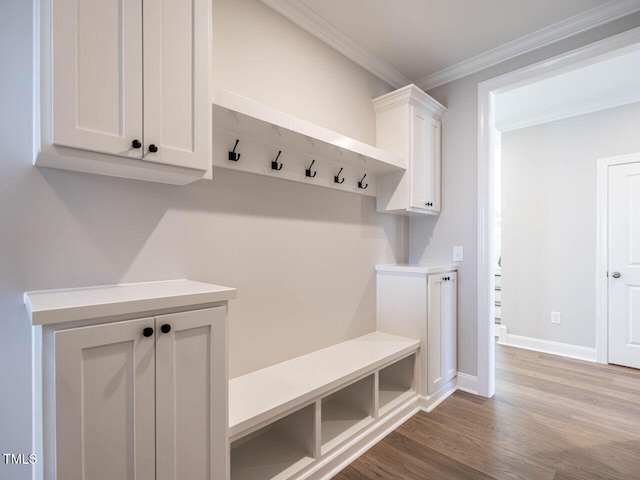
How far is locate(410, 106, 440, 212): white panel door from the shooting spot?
2.55 metres

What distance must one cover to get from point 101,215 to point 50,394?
0.69 m

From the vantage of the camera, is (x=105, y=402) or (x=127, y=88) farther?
(x=127, y=88)

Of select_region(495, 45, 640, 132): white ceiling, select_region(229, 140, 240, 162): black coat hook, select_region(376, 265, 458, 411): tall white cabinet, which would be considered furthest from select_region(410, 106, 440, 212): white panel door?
select_region(229, 140, 240, 162): black coat hook

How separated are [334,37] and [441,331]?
2.30 meters

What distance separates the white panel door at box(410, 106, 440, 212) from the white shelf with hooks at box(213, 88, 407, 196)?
0.20 meters

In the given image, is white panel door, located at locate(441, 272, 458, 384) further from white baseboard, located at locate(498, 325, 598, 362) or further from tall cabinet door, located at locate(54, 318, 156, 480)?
tall cabinet door, located at locate(54, 318, 156, 480)

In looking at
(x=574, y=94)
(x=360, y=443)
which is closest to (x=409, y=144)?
(x=360, y=443)

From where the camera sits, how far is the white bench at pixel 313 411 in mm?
1520

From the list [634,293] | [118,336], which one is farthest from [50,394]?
[634,293]

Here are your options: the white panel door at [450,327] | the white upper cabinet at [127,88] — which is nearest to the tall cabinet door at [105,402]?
the white upper cabinet at [127,88]

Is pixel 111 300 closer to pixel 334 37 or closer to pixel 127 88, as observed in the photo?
pixel 127 88

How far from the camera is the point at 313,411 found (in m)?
1.65

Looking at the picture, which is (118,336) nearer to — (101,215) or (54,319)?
(54,319)

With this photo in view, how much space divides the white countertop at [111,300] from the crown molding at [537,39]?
267 centimetres
